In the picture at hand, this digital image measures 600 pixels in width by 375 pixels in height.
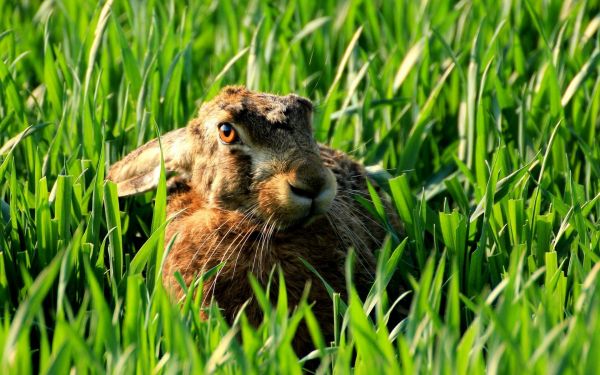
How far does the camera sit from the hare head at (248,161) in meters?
3.60

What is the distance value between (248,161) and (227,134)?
17 centimetres

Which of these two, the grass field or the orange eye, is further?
the orange eye

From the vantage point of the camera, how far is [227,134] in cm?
391

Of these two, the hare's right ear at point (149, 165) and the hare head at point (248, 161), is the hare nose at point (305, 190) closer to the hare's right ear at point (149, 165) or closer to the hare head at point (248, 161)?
the hare head at point (248, 161)

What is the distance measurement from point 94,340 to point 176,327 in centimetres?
34

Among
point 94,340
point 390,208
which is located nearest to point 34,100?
point 390,208

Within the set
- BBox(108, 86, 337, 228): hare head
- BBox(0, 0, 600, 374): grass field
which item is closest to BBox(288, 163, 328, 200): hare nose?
BBox(108, 86, 337, 228): hare head

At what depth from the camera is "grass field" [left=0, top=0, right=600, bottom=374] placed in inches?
110

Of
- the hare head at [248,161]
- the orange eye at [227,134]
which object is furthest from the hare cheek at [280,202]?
the orange eye at [227,134]

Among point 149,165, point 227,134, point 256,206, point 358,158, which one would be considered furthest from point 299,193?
point 358,158

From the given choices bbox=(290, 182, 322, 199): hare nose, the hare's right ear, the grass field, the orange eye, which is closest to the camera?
the grass field

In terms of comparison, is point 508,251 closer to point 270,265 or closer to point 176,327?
point 270,265

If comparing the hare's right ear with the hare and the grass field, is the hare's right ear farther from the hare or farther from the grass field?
the grass field

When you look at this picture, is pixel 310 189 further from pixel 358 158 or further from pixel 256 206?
pixel 358 158
